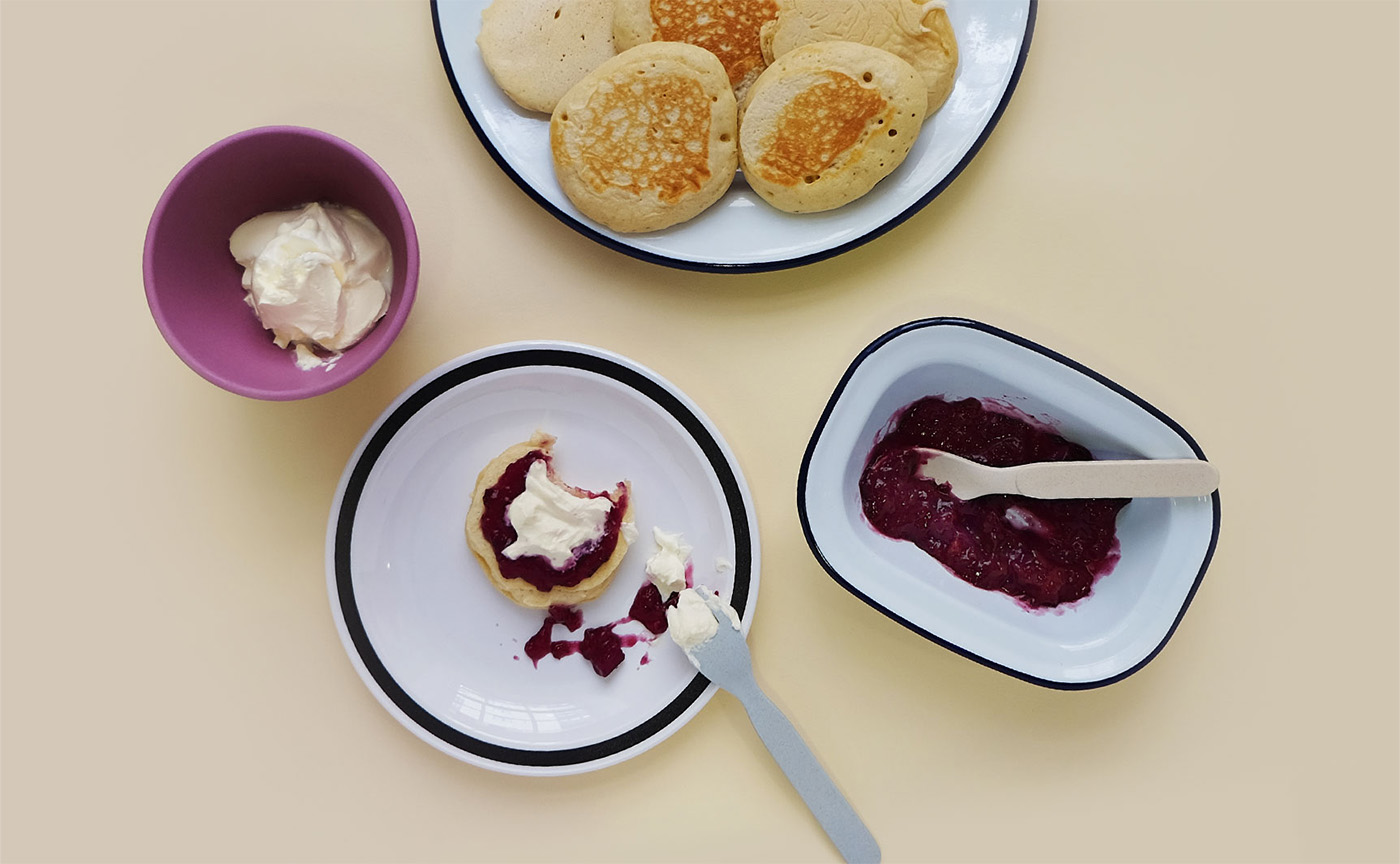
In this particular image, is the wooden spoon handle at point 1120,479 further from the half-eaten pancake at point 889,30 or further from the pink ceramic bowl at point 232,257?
the pink ceramic bowl at point 232,257

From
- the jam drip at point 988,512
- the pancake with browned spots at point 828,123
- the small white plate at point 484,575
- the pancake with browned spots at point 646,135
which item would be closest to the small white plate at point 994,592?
the jam drip at point 988,512

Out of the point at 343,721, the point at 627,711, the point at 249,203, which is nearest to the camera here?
the point at 249,203

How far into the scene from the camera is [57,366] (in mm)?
1512

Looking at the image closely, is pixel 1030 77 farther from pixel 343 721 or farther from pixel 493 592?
pixel 343 721

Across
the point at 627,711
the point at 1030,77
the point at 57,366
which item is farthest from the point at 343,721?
the point at 1030,77

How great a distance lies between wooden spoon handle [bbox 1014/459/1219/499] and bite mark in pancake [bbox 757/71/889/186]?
579 mm

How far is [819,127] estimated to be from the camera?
4.37 feet

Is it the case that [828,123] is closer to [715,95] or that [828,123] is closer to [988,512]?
[715,95]

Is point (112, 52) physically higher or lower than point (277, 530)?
higher

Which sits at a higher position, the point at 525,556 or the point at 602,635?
the point at 525,556

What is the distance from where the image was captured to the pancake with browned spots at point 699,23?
1360 mm

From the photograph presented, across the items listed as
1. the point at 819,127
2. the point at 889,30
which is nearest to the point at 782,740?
the point at 819,127

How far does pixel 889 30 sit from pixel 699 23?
306 mm

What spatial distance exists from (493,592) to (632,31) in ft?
3.18
